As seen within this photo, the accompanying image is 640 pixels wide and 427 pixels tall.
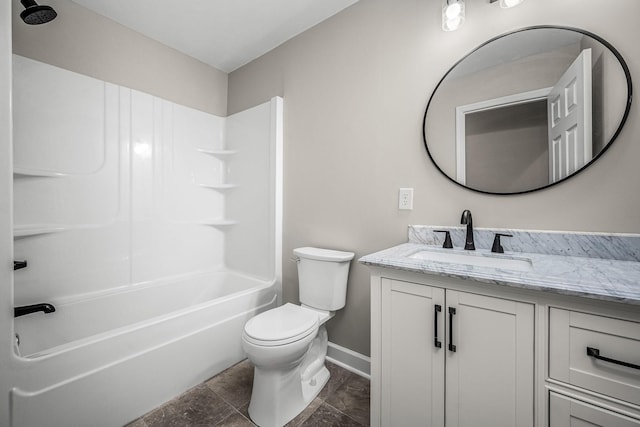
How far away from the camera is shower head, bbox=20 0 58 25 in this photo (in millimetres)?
1221

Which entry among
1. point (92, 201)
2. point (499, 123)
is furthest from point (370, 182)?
point (92, 201)

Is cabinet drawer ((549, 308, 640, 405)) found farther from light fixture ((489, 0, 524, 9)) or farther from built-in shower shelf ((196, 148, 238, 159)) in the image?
built-in shower shelf ((196, 148, 238, 159))

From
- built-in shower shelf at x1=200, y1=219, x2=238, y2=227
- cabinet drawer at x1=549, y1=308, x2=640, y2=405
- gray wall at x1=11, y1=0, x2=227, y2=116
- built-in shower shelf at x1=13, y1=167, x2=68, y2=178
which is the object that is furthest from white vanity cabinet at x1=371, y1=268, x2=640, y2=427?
gray wall at x1=11, y1=0, x2=227, y2=116

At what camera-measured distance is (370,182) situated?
1670 mm

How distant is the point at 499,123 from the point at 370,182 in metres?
0.74

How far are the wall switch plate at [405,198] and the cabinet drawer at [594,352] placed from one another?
2.77 ft

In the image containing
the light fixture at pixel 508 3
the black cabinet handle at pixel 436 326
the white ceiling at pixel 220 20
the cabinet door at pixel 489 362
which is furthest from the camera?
the white ceiling at pixel 220 20

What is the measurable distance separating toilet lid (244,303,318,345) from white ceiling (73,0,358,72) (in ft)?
6.77

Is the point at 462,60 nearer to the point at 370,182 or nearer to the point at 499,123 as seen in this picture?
the point at 499,123

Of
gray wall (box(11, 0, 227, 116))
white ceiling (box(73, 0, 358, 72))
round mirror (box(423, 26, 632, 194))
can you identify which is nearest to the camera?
round mirror (box(423, 26, 632, 194))

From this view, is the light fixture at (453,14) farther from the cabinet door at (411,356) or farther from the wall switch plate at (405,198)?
the cabinet door at (411,356)

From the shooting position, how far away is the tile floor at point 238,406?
1331mm

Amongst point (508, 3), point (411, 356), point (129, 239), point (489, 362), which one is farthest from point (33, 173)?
point (508, 3)

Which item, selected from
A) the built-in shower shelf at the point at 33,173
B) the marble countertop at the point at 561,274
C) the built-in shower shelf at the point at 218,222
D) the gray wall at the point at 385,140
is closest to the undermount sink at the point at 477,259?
the marble countertop at the point at 561,274
